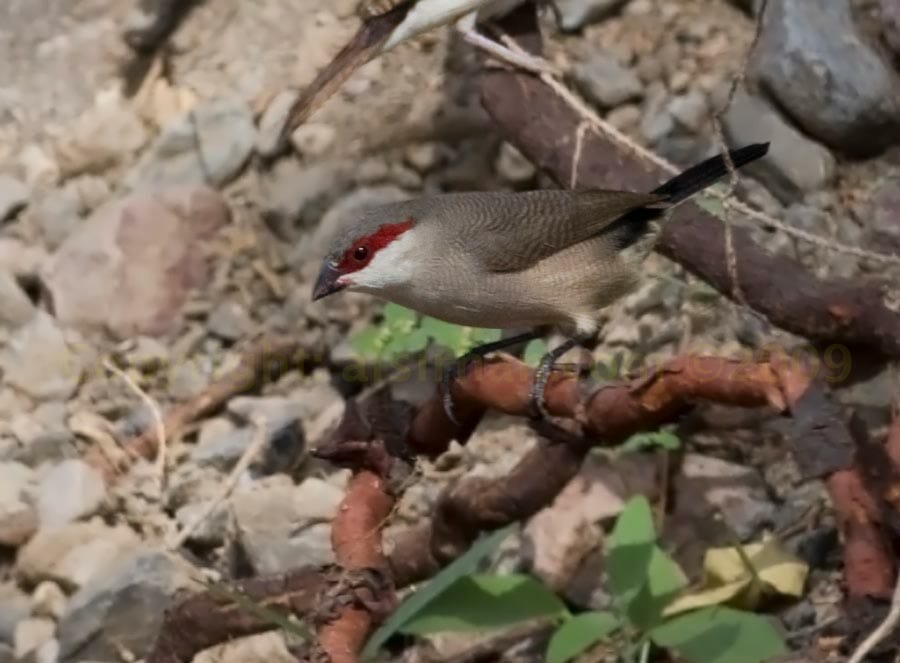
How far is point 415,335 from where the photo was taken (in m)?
3.27

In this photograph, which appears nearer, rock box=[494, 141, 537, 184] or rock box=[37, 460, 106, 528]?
rock box=[37, 460, 106, 528]

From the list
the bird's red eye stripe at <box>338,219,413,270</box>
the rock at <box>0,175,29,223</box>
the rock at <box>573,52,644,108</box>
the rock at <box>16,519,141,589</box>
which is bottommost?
the rock at <box>16,519,141,589</box>

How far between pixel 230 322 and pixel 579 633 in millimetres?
1832

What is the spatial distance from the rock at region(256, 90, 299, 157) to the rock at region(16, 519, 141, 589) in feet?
4.90

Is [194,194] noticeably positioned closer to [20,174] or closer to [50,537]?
[20,174]

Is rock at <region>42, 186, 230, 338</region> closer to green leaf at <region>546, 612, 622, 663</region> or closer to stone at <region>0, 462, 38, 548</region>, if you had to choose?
stone at <region>0, 462, 38, 548</region>

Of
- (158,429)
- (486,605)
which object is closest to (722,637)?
(486,605)

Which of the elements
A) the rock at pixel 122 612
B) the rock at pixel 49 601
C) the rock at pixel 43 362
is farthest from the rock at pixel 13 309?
the rock at pixel 122 612

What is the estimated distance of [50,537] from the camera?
337cm

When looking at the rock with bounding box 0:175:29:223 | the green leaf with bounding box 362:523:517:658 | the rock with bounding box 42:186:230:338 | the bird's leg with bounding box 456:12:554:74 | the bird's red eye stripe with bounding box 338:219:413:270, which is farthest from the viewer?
the rock with bounding box 0:175:29:223

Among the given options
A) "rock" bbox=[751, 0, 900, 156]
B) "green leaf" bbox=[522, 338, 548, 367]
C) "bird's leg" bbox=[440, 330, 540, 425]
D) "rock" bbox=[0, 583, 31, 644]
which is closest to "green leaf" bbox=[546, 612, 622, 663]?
"bird's leg" bbox=[440, 330, 540, 425]

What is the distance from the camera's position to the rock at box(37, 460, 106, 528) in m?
3.46

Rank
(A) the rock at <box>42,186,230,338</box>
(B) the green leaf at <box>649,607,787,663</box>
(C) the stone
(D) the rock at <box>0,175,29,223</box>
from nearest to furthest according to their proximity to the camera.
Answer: (B) the green leaf at <box>649,607,787,663</box> < (C) the stone < (A) the rock at <box>42,186,230,338</box> < (D) the rock at <box>0,175,29,223</box>

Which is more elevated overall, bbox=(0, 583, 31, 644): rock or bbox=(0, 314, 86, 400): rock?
bbox=(0, 314, 86, 400): rock
